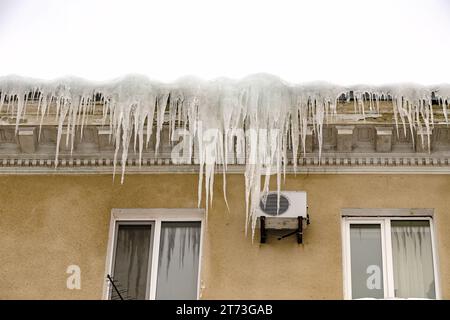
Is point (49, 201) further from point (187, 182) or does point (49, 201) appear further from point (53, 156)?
point (187, 182)

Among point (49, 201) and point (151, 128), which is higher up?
point (151, 128)

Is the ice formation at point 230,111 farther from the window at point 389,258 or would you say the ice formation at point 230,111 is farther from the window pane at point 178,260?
the window at point 389,258

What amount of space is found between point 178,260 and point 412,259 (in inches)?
83.0

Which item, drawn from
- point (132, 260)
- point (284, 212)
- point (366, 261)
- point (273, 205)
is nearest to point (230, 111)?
point (273, 205)

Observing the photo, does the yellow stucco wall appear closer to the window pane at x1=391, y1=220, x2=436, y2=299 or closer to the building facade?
the building facade

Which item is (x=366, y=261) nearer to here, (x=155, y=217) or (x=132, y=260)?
(x=155, y=217)

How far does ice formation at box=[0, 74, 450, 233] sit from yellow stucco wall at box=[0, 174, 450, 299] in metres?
0.28

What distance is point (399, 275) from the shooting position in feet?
29.1

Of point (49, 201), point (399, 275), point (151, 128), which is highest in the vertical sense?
point (151, 128)

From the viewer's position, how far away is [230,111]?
30.6ft

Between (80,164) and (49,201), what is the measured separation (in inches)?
18.3

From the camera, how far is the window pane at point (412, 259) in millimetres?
8805

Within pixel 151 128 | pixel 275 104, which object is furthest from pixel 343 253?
pixel 151 128

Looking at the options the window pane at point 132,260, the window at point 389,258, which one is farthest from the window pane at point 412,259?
the window pane at point 132,260
